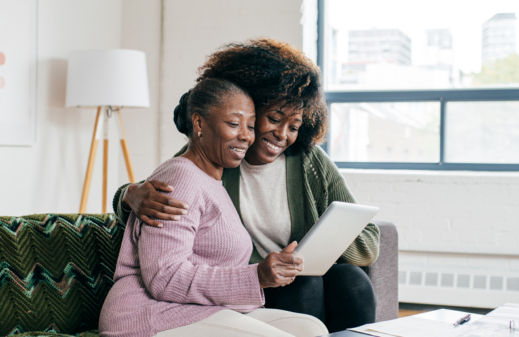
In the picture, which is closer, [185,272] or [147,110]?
[185,272]

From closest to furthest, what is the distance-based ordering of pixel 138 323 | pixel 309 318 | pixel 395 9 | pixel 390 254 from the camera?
pixel 138 323, pixel 309 318, pixel 390 254, pixel 395 9

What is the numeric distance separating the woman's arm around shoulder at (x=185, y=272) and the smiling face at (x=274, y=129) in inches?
17.1

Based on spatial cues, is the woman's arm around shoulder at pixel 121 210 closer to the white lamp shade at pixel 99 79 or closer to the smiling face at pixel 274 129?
the smiling face at pixel 274 129

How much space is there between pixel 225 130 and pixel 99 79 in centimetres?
179

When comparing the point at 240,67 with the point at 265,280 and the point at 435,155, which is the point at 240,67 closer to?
the point at 265,280

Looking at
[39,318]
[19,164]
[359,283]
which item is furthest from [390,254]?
[19,164]

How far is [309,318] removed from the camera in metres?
1.31

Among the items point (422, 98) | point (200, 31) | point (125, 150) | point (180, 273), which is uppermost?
point (200, 31)

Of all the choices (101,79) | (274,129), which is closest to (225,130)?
(274,129)

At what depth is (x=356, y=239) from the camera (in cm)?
162

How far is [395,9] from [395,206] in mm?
1344

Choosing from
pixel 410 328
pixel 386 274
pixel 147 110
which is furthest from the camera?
pixel 147 110

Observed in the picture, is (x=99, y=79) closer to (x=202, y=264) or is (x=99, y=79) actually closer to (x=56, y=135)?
(x=56, y=135)

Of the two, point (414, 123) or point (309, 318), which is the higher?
point (414, 123)
